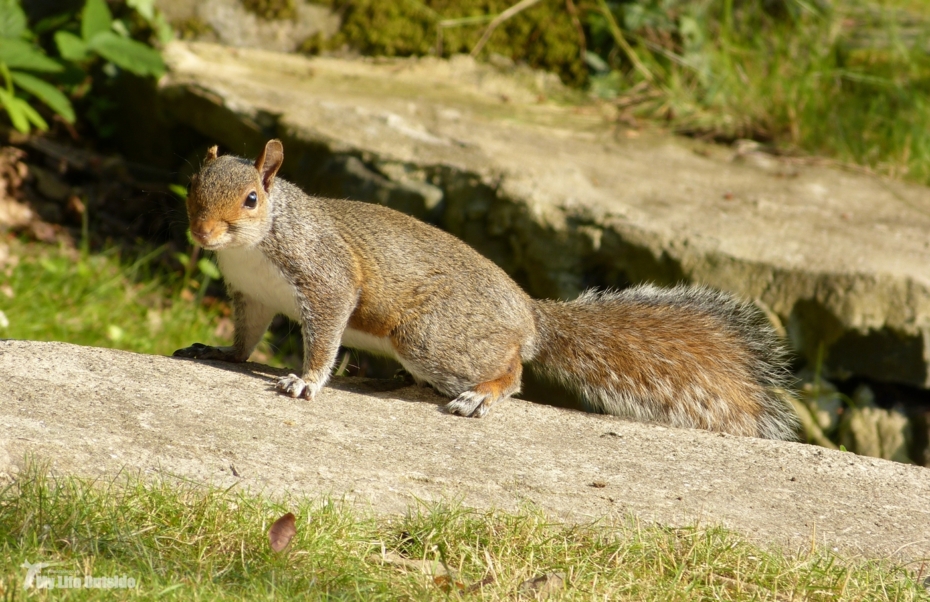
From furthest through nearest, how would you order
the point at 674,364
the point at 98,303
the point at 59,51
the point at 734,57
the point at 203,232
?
the point at 734,57 < the point at 59,51 < the point at 98,303 < the point at 674,364 < the point at 203,232

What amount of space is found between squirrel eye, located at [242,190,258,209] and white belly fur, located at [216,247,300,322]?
6.5 inches

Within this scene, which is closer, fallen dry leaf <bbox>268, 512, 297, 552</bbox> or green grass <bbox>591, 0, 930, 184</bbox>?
fallen dry leaf <bbox>268, 512, 297, 552</bbox>

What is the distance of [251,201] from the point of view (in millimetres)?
3131

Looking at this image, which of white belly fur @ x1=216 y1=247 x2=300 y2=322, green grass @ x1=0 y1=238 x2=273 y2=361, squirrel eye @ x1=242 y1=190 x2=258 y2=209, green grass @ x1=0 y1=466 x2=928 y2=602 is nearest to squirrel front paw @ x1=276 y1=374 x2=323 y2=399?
white belly fur @ x1=216 y1=247 x2=300 y2=322

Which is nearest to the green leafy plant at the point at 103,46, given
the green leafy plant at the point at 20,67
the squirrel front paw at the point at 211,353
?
the green leafy plant at the point at 20,67

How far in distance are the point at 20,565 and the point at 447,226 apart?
330cm

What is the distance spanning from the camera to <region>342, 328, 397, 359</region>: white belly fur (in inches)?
136

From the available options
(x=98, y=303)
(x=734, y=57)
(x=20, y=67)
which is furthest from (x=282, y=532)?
(x=734, y=57)

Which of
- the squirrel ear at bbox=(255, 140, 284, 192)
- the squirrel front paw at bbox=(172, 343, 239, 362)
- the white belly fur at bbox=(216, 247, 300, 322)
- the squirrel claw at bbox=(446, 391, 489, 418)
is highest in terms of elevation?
the squirrel ear at bbox=(255, 140, 284, 192)

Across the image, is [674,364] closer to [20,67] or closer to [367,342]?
[367,342]

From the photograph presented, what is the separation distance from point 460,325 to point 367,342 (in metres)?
0.35

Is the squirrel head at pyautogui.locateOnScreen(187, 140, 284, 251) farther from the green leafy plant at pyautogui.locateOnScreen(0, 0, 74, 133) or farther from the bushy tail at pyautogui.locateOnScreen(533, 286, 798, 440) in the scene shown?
the green leafy plant at pyautogui.locateOnScreen(0, 0, 74, 133)

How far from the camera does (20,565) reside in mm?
2021

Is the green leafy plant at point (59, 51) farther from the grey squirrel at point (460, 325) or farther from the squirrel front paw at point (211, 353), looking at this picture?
the grey squirrel at point (460, 325)
